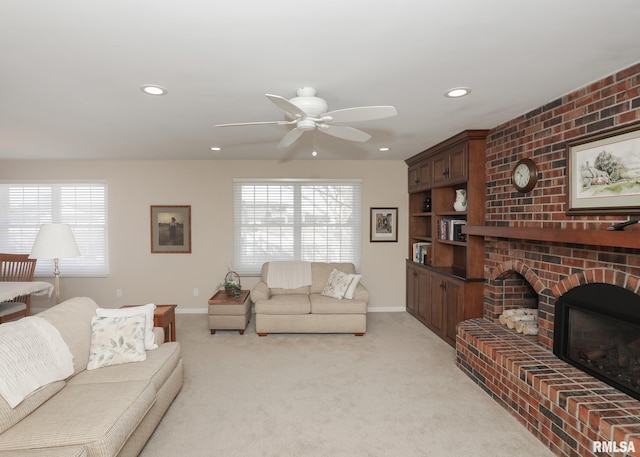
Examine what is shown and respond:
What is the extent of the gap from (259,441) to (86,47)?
2666 mm

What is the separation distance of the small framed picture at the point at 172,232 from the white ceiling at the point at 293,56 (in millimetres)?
2163

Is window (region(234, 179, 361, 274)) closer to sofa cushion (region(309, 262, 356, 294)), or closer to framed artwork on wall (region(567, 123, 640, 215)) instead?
sofa cushion (region(309, 262, 356, 294))

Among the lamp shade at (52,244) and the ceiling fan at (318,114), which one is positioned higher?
the ceiling fan at (318,114)

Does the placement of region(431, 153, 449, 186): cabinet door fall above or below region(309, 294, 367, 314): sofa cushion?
above

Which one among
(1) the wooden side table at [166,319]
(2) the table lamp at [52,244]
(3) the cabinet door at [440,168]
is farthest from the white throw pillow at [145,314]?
(3) the cabinet door at [440,168]

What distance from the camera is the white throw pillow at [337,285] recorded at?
460 centimetres

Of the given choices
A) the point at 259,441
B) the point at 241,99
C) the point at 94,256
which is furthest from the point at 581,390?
the point at 94,256

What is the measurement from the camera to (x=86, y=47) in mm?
1846

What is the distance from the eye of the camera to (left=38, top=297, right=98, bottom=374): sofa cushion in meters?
2.36

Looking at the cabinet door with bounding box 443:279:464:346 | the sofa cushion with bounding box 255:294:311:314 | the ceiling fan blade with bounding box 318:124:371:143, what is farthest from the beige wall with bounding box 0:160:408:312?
the ceiling fan blade with bounding box 318:124:371:143

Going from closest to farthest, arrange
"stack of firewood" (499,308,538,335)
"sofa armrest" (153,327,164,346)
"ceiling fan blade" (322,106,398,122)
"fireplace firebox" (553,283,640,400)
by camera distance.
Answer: "ceiling fan blade" (322,106,398,122) → "fireplace firebox" (553,283,640,400) → "sofa armrest" (153,327,164,346) → "stack of firewood" (499,308,538,335)

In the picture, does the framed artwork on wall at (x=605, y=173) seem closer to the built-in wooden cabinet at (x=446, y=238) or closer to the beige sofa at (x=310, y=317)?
the built-in wooden cabinet at (x=446, y=238)

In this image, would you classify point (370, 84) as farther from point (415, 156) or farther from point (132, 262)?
point (132, 262)

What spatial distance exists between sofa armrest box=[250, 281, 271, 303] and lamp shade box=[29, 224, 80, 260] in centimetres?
206
